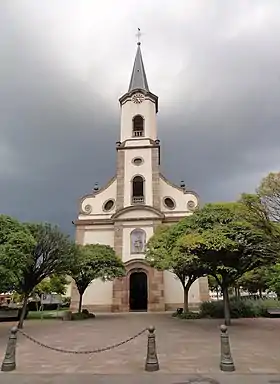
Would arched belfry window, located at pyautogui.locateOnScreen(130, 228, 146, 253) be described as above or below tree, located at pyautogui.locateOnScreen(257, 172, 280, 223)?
above

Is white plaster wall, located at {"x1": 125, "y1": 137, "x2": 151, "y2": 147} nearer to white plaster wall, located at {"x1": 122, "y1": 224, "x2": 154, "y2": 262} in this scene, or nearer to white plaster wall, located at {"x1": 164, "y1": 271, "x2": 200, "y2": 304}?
white plaster wall, located at {"x1": 122, "y1": 224, "x2": 154, "y2": 262}

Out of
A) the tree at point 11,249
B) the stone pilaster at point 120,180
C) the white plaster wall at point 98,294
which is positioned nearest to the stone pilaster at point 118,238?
the stone pilaster at point 120,180

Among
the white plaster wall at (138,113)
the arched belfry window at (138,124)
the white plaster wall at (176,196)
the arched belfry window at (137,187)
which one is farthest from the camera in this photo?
the arched belfry window at (138,124)

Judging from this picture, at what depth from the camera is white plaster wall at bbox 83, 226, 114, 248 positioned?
102 ft

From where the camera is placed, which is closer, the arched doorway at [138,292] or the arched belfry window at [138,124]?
the arched doorway at [138,292]

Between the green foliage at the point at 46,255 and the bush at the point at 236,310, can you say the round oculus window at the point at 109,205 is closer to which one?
the bush at the point at 236,310

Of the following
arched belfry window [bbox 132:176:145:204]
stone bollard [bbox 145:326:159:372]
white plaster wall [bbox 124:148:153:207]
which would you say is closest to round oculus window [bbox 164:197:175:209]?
white plaster wall [bbox 124:148:153:207]

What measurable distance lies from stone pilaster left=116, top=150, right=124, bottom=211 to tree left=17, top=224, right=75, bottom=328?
13.1m

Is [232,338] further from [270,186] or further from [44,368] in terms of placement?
[44,368]

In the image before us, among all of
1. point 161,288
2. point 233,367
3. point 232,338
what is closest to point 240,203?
point 232,338

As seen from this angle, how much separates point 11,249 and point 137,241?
17.8 metres

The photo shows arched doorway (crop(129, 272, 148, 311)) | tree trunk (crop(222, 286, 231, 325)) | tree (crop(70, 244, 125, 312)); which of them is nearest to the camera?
tree trunk (crop(222, 286, 231, 325))

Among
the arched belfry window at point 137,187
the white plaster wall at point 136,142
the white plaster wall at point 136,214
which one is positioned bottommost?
the white plaster wall at point 136,214

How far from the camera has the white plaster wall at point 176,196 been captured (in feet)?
104
